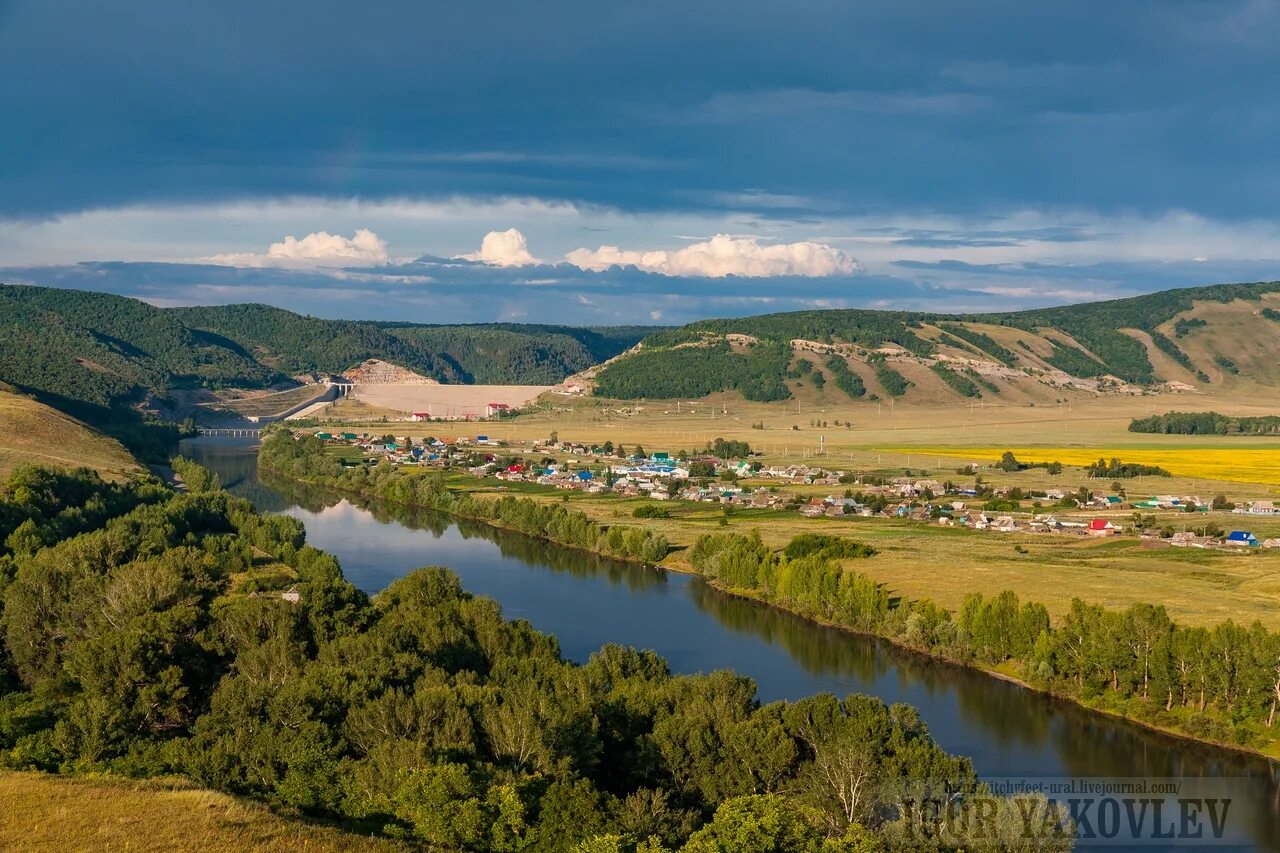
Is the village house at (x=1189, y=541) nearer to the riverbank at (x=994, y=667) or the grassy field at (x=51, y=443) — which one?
the riverbank at (x=994, y=667)

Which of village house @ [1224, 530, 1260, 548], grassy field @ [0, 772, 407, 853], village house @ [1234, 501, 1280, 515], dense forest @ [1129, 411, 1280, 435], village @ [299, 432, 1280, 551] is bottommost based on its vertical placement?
village @ [299, 432, 1280, 551]

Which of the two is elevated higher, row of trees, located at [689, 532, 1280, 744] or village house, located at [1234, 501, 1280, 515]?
village house, located at [1234, 501, 1280, 515]

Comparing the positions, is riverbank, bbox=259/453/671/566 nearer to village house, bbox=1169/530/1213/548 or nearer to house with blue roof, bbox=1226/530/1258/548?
village house, bbox=1169/530/1213/548

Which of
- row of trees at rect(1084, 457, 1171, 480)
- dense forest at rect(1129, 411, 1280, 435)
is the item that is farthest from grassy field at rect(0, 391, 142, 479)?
dense forest at rect(1129, 411, 1280, 435)

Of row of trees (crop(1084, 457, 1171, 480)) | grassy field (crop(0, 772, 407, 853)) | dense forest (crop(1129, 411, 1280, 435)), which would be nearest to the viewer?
grassy field (crop(0, 772, 407, 853))

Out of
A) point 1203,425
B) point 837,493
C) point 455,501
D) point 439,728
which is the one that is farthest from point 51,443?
point 1203,425

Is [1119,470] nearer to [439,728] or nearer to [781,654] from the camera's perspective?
[781,654]
